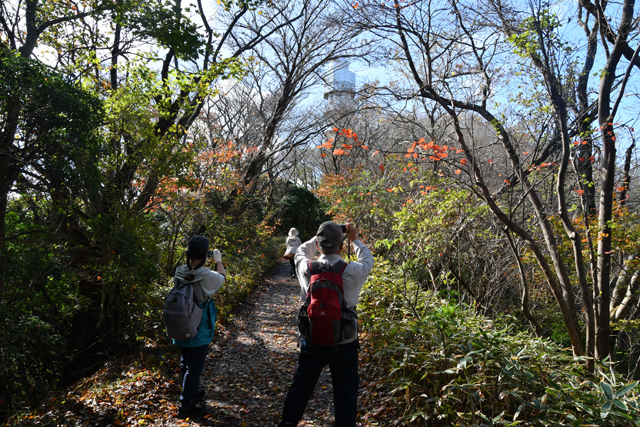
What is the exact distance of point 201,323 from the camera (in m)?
3.26

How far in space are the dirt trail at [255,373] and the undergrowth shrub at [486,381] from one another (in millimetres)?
835

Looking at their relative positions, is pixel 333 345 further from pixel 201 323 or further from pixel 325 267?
pixel 201 323

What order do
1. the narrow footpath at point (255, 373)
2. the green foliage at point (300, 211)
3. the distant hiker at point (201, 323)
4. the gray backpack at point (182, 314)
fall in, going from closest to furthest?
the gray backpack at point (182, 314) → the distant hiker at point (201, 323) → the narrow footpath at point (255, 373) → the green foliage at point (300, 211)

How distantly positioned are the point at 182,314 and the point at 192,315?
9 centimetres

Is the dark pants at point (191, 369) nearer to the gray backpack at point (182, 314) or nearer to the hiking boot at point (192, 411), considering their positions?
the hiking boot at point (192, 411)

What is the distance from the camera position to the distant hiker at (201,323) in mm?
3213

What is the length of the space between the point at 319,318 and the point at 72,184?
315 centimetres

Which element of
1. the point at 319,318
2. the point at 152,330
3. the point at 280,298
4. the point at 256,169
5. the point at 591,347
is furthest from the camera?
the point at 256,169

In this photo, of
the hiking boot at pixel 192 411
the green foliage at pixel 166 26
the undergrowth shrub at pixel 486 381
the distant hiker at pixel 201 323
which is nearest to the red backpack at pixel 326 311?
the distant hiker at pixel 201 323

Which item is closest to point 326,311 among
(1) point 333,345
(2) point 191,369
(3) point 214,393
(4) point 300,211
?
(1) point 333,345

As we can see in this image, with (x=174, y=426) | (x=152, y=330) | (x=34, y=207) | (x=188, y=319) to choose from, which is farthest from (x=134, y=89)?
(x=174, y=426)

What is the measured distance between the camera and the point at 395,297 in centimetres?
547

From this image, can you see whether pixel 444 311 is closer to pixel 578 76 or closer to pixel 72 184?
pixel 578 76

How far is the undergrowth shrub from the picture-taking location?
2.61 meters
